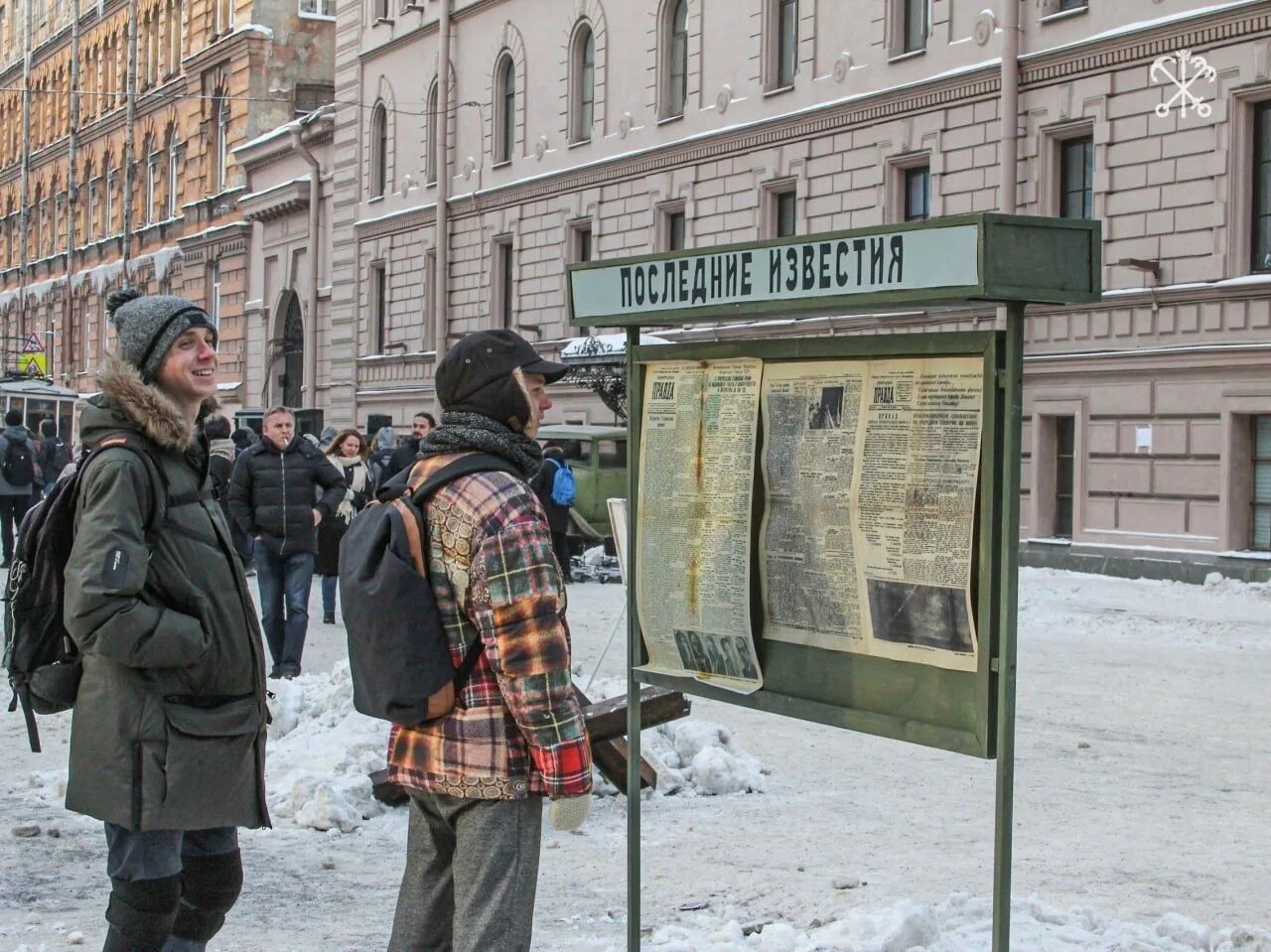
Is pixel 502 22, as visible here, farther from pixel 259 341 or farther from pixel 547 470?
pixel 547 470

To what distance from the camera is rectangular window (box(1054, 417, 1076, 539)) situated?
2242 centimetres

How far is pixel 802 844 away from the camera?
24.3 ft

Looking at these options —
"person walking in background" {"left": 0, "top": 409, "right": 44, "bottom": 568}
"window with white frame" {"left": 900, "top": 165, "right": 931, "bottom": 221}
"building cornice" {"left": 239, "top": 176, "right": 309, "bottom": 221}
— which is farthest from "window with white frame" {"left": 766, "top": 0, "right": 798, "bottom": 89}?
"building cornice" {"left": 239, "top": 176, "right": 309, "bottom": 221}

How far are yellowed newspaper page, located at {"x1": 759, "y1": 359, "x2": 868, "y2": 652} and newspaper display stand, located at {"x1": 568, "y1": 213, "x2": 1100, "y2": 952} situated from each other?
0.02 m

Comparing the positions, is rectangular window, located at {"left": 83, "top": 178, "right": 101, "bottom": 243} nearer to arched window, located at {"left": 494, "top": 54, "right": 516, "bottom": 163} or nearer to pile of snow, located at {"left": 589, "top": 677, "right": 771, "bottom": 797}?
arched window, located at {"left": 494, "top": 54, "right": 516, "bottom": 163}

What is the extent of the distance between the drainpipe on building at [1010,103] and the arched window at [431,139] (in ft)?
55.5

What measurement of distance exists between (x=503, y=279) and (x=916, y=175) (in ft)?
39.6

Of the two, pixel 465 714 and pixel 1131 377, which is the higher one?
pixel 1131 377

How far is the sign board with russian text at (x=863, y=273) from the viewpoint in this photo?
4.28 m

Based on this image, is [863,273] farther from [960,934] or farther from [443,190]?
[443,190]

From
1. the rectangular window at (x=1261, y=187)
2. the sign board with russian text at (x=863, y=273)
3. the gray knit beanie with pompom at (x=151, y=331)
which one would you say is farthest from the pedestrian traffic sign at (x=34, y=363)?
the gray knit beanie with pompom at (x=151, y=331)

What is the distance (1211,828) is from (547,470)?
38.7ft

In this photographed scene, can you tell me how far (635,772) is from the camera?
5.49 m

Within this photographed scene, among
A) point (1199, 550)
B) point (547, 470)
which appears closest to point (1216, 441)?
point (1199, 550)
